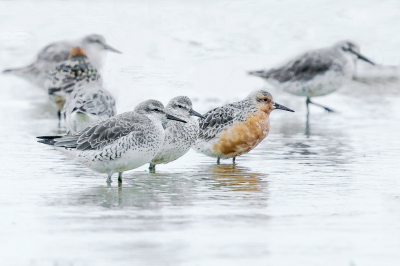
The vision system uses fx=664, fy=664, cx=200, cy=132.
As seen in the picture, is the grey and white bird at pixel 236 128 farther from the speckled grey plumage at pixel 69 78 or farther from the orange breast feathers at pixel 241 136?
the speckled grey plumage at pixel 69 78

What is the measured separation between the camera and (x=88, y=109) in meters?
10.2

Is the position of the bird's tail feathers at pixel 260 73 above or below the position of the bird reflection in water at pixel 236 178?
above

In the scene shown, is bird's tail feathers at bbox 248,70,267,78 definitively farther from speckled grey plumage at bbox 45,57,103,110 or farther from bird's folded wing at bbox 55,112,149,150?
bird's folded wing at bbox 55,112,149,150

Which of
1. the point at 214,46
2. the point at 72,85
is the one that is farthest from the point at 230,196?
the point at 214,46

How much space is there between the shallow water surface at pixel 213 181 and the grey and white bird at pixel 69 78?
647mm

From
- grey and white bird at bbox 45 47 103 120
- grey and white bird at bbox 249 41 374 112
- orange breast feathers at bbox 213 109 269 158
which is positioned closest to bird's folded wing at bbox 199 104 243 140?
orange breast feathers at bbox 213 109 269 158

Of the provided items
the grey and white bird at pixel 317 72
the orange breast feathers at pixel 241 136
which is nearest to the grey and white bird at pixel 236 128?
the orange breast feathers at pixel 241 136

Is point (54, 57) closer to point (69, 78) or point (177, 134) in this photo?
point (69, 78)

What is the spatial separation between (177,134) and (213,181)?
82 centimetres

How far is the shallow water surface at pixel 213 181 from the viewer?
512 cm

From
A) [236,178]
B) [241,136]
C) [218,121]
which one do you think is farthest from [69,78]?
[236,178]

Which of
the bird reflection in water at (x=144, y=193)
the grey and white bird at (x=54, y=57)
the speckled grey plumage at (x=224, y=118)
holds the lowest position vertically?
the bird reflection in water at (x=144, y=193)

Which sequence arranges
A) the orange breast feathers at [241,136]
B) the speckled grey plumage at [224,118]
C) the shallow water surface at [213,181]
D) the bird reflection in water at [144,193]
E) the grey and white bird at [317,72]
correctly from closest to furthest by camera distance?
the shallow water surface at [213,181] < the bird reflection in water at [144,193] < the orange breast feathers at [241,136] < the speckled grey plumage at [224,118] < the grey and white bird at [317,72]

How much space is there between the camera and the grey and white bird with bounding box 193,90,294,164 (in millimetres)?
9047
